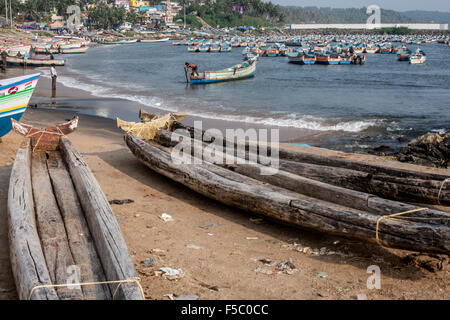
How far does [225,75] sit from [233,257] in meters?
29.1

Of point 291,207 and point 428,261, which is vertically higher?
point 291,207

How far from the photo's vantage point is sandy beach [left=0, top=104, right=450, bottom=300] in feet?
17.4

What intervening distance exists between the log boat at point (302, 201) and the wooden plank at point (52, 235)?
8.35ft

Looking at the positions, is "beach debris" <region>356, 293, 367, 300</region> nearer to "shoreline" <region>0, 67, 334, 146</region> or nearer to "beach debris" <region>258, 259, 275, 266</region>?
"beach debris" <region>258, 259, 275, 266</region>

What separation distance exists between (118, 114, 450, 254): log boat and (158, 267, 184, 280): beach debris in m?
1.91

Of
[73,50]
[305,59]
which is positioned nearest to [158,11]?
[73,50]

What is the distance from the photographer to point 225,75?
112 feet

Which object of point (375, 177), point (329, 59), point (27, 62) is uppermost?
point (329, 59)

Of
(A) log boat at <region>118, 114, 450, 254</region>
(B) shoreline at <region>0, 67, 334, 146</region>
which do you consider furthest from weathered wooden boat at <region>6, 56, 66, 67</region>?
(A) log boat at <region>118, 114, 450, 254</region>

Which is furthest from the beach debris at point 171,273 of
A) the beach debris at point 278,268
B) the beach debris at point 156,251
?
the beach debris at point 278,268

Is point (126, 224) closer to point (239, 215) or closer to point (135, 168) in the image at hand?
point (239, 215)

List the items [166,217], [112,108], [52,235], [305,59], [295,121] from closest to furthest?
[52,235], [166,217], [295,121], [112,108], [305,59]

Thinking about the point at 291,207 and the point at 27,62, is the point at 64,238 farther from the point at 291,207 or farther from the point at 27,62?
the point at 27,62

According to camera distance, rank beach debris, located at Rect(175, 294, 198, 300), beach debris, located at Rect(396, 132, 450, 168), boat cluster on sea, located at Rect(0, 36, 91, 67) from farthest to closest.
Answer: boat cluster on sea, located at Rect(0, 36, 91, 67) < beach debris, located at Rect(396, 132, 450, 168) < beach debris, located at Rect(175, 294, 198, 300)
